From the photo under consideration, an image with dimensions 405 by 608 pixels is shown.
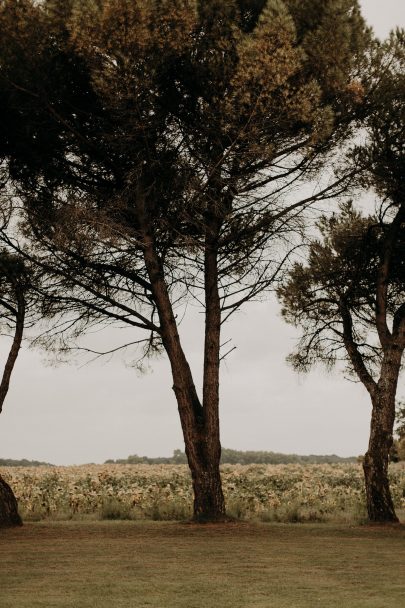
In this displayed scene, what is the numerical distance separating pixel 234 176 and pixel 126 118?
231cm

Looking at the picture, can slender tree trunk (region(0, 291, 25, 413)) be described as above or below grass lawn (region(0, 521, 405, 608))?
above

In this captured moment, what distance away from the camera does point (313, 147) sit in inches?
668

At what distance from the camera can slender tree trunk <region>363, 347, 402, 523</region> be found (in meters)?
17.3

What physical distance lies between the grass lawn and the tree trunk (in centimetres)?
42

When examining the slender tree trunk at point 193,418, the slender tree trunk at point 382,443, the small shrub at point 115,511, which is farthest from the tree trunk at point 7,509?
the slender tree trunk at point 382,443

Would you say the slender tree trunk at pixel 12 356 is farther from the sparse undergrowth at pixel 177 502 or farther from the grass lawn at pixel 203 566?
the sparse undergrowth at pixel 177 502

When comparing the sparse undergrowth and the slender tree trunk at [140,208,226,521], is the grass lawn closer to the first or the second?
the slender tree trunk at [140,208,226,521]

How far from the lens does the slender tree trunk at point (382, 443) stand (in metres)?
17.3

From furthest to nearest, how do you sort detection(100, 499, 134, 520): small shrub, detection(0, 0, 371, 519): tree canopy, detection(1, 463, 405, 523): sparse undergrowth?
detection(100, 499, 134, 520): small shrub → detection(1, 463, 405, 523): sparse undergrowth → detection(0, 0, 371, 519): tree canopy

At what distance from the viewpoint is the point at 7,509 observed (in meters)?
16.4

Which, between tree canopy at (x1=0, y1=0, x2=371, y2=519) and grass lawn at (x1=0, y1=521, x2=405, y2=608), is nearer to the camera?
grass lawn at (x1=0, y1=521, x2=405, y2=608)

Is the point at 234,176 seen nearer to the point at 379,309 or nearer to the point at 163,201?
the point at 163,201

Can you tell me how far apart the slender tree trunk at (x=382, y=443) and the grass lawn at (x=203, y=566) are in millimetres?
850

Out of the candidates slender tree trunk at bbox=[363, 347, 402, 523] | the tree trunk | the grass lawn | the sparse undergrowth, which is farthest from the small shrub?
slender tree trunk at bbox=[363, 347, 402, 523]
